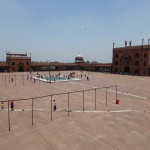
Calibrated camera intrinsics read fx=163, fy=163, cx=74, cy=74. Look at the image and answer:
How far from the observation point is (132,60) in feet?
230

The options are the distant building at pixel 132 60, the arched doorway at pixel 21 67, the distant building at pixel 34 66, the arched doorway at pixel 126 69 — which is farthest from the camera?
the arched doorway at pixel 21 67

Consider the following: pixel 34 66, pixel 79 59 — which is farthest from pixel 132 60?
pixel 34 66

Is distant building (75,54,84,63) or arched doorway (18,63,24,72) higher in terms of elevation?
distant building (75,54,84,63)

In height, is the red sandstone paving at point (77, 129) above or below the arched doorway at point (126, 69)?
below

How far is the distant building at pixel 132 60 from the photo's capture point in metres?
65.5

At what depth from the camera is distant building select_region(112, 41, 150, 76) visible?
65.5m

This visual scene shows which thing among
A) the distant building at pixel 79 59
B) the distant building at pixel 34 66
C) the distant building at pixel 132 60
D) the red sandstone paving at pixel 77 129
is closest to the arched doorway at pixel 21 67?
the distant building at pixel 34 66

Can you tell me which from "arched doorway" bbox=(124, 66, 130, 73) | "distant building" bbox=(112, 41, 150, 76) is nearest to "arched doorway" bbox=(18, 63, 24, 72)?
"distant building" bbox=(112, 41, 150, 76)

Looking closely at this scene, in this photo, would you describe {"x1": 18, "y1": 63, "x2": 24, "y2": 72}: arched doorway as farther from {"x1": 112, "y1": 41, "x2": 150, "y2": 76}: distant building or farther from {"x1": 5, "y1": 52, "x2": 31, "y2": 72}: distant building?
{"x1": 112, "y1": 41, "x2": 150, "y2": 76}: distant building

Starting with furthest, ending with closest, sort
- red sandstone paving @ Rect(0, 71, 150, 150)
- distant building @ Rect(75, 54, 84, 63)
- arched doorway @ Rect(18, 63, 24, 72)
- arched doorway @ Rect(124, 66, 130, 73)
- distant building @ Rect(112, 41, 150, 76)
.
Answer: distant building @ Rect(75, 54, 84, 63)
arched doorway @ Rect(18, 63, 24, 72)
arched doorway @ Rect(124, 66, 130, 73)
distant building @ Rect(112, 41, 150, 76)
red sandstone paving @ Rect(0, 71, 150, 150)

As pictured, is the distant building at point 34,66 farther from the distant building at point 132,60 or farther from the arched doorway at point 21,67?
the distant building at point 132,60

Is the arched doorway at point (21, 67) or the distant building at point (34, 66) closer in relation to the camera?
the distant building at point (34, 66)

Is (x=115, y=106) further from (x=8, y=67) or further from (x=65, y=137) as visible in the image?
(x=8, y=67)

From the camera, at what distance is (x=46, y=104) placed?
22750 mm
